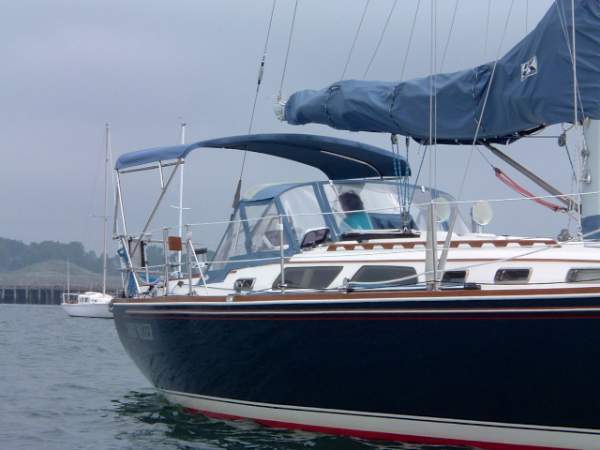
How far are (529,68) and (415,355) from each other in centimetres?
337

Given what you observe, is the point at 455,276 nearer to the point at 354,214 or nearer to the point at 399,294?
the point at 399,294

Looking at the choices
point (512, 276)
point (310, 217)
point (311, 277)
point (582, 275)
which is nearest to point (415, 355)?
point (512, 276)

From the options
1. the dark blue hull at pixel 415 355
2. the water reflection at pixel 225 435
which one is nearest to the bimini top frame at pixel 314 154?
the dark blue hull at pixel 415 355

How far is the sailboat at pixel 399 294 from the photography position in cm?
834

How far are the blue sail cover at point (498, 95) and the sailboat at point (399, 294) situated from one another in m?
0.02

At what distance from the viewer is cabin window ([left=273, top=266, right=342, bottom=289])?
32.9ft

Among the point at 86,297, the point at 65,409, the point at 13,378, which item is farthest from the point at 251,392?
the point at 86,297

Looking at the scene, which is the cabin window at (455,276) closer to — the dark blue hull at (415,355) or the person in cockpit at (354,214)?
the dark blue hull at (415,355)

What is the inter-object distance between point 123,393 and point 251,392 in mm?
5221

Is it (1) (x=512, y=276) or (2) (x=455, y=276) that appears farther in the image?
(2) (x=455, y=276)

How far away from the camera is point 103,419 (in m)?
12.3

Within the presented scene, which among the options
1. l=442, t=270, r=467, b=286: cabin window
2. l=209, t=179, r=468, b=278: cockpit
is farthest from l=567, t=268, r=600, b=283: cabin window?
l=209, t=179, r=468, b=278: cockpit

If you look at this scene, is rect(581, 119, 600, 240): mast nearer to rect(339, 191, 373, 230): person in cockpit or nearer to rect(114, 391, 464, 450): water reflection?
rect(114, 391, 464, 450): water reflection

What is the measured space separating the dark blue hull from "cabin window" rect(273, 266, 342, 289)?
60 centimetres
